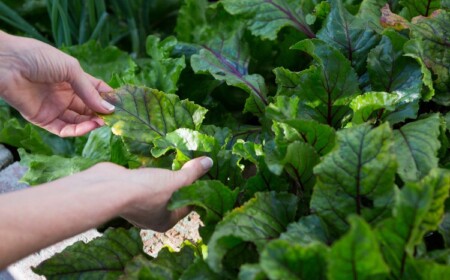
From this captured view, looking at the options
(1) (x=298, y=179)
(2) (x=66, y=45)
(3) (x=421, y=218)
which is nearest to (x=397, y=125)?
(1) (x=298, y=179)

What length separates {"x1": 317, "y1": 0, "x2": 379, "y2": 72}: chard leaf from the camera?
4.71 feet

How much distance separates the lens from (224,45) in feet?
5.61

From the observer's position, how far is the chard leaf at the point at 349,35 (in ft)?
4.71

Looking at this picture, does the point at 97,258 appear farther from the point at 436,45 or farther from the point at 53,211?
the point at 436,45

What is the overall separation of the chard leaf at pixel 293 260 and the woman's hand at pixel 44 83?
61cm

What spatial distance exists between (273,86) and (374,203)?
799 millimetres

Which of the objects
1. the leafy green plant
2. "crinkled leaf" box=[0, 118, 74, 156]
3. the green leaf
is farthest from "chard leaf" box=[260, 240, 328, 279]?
the green leaf

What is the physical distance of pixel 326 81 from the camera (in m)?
1.32

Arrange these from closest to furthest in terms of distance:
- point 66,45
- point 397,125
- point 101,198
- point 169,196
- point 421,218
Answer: point 421,218 → point 101,198 → point 169,196 → point 397,125 → point 66,45

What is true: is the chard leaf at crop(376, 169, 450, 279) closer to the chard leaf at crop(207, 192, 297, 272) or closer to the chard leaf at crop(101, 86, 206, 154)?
the chard leaf at crop(207, 192, 297, 272)

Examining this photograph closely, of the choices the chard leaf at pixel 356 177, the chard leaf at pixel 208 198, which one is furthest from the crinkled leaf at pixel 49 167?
the chard leaf at pixel 356 177

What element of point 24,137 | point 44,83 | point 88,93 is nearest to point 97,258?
point 88,93

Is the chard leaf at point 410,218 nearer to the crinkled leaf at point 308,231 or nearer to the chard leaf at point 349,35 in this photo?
the crinkled leaf at point 308,231

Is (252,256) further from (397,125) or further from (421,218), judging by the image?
(397,125)
